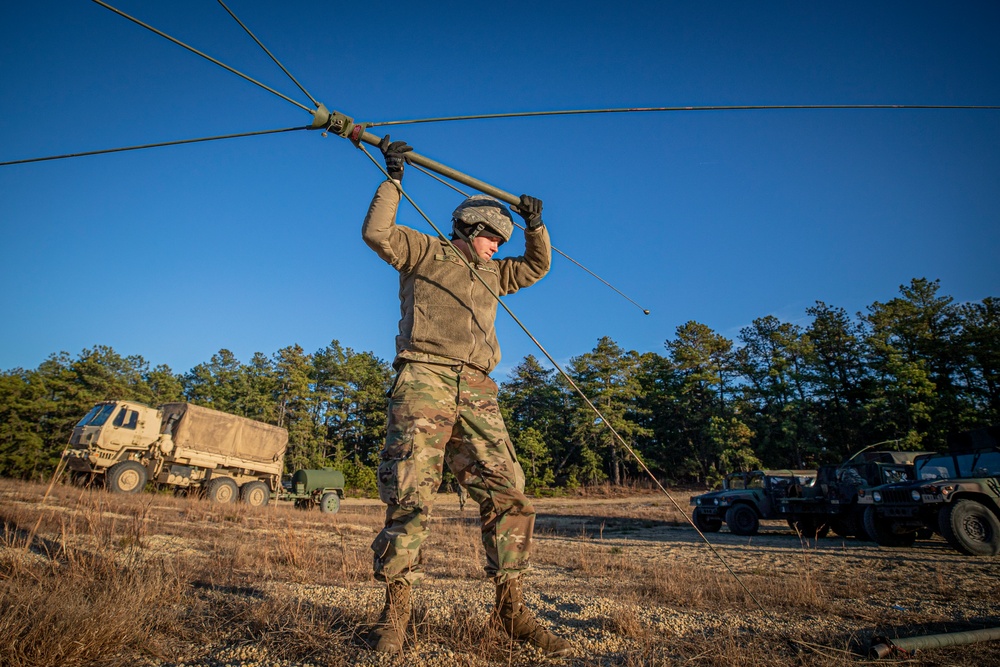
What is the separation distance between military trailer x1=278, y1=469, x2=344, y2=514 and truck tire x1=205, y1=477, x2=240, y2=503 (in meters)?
2.11

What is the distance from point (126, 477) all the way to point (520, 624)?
14692 mm

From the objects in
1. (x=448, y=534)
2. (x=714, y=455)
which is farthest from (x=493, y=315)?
(x=714, y=455)

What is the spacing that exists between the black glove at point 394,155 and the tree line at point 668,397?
3497cm

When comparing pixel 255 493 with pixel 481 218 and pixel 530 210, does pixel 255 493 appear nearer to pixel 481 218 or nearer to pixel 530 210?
pixel 481 218

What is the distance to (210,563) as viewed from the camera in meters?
3.98

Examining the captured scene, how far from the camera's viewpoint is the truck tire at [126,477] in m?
12.5

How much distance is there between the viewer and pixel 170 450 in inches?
582

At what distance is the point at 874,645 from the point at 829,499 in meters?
9.34

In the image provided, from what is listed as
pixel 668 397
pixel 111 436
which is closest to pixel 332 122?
pixel 111 436

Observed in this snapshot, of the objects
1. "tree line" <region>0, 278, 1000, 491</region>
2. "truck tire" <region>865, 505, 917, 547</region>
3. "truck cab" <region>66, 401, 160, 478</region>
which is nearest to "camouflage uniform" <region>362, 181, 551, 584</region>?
"truck tire" <region>865, 505, 917, 547</region>

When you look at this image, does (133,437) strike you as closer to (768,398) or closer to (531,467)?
(531,467)

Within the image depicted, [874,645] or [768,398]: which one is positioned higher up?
[768,398]

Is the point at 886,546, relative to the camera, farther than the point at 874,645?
Yes

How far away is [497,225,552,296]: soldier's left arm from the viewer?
3275 millimetres
